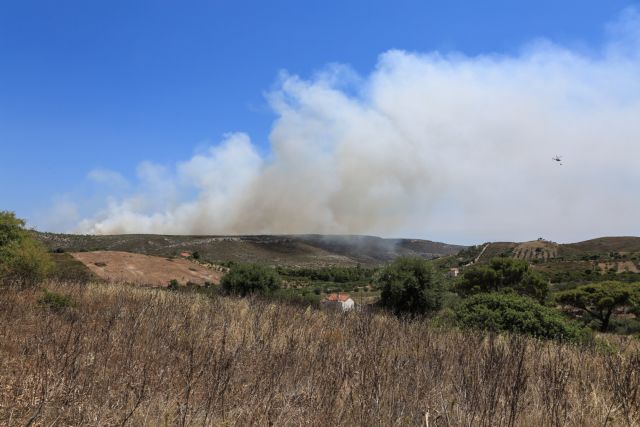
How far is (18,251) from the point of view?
1773 cm

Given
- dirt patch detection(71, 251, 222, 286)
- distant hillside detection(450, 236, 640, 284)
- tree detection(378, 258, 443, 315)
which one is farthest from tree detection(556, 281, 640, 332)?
dirt patch detection(71, 251, 222, 286)

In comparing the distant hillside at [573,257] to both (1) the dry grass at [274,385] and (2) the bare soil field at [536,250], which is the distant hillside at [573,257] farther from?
(1) the dry grass at [274,385]

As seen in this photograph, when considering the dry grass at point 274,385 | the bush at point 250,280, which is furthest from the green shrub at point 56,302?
the bush at point 250,280

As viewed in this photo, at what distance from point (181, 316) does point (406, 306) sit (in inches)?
661

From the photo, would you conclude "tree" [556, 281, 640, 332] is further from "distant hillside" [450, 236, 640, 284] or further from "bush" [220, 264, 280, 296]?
"bush" [220, 264, 280, 296]

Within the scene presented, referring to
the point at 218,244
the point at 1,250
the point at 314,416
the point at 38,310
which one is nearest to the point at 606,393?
the point at 314,416

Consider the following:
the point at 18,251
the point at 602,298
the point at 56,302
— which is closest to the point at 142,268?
the point at 18,251

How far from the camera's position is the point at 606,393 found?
4387 millimetres

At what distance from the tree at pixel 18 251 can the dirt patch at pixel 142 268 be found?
22.1 metres

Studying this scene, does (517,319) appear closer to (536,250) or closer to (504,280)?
(504,280)

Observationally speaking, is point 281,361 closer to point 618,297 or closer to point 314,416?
point 314,416

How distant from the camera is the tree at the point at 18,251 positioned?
1697 centimetres

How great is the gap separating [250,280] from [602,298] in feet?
106

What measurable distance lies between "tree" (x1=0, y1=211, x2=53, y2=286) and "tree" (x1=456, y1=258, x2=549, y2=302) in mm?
37383
